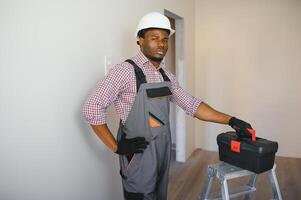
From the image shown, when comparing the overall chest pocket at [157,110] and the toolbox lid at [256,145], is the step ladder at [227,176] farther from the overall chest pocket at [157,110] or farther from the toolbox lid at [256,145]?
the overall chest pocket at [157,110]

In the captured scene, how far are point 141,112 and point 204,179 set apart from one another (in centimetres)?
196

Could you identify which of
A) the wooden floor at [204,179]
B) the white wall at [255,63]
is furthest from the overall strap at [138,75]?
the white wall at [255,63]

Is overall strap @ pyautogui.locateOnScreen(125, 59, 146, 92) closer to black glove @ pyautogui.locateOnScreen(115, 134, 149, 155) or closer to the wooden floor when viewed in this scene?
black glove @ pyautogui.locateOnScreen(115, 134, 149, 155)

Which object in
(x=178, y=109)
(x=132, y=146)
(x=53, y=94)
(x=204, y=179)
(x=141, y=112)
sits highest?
(x=53, y=94)

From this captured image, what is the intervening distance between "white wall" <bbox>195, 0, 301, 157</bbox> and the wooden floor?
0.48 m

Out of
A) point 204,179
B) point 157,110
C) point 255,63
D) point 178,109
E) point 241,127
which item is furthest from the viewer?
point 255,63

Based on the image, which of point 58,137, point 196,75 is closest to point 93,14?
point 58,137

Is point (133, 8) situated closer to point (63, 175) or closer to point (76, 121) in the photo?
point (76, 121)

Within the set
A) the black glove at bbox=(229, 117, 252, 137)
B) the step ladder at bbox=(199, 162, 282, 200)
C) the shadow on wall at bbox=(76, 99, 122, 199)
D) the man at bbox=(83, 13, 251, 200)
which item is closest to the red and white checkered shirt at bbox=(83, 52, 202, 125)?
the man at bbox=(83, 13, 251, 200)

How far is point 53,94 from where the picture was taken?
1.36 metres

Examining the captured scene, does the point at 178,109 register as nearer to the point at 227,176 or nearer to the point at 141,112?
the point at 227,176

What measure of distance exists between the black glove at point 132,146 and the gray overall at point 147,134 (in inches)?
1.3

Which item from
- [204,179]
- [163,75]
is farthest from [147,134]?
[204,179]

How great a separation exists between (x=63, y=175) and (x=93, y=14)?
0.92 m
